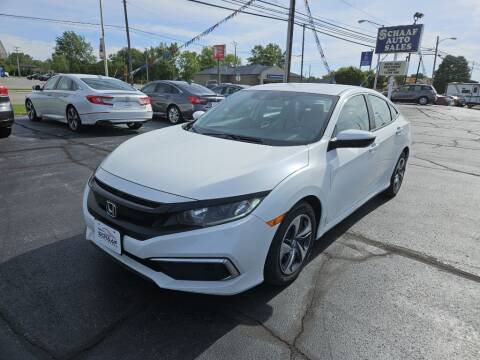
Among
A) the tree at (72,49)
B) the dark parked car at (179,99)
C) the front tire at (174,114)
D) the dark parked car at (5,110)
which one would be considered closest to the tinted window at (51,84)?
the dark parked car at (5,110)

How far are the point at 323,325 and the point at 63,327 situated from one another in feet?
5.74

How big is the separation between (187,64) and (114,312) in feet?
337

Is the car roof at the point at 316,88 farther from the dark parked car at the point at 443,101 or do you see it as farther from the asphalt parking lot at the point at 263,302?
the dark parked car at the point at 443,101

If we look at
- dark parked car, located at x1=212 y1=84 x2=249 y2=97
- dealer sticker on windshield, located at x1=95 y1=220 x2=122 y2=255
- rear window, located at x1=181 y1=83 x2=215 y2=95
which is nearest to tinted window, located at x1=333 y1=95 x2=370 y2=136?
dealer sticker on windshield, located at x1=95 y1=220 x2=122 y2=255

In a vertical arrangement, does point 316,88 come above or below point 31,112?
above

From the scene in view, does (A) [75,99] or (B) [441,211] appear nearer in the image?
(B) [441,211]

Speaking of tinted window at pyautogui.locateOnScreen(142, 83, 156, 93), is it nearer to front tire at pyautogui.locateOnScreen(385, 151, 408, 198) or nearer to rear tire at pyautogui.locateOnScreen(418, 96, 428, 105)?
front tire at pyautogui.locateOnScreen(385, 151, 408, 198)

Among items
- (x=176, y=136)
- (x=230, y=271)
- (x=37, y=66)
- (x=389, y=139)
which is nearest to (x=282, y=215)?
(x=230, y=271)

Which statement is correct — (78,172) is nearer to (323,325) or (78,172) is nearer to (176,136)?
(176,136)

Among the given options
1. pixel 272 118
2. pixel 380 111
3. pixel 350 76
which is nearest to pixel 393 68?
pixel 380 111

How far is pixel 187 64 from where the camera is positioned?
322 ft

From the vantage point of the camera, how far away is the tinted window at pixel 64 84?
9.07 metres

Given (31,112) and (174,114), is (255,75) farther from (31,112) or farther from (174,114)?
(31,112)

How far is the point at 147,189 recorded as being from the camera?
228 cm
